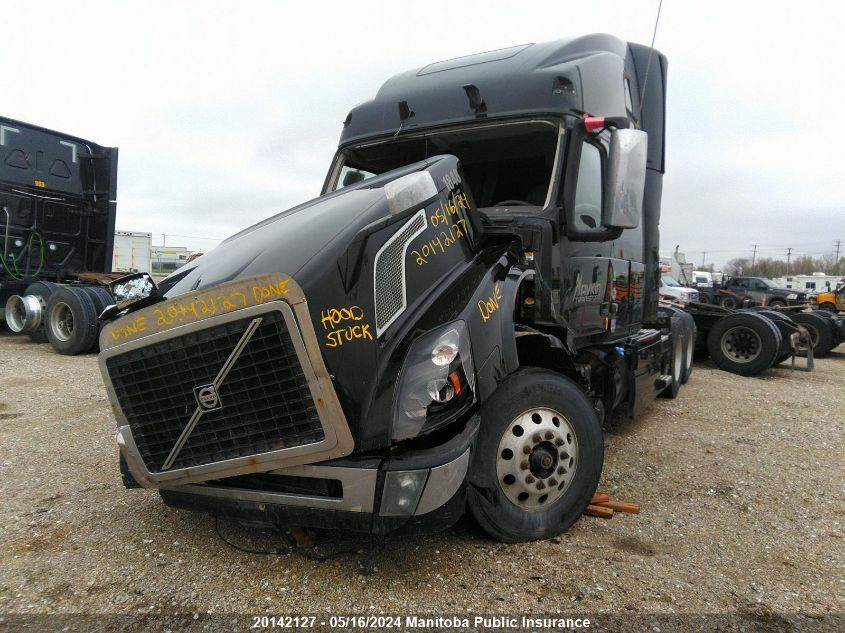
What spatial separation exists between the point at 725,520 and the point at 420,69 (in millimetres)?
3940

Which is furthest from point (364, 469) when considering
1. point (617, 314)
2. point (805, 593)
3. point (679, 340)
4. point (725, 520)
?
point (679, 340)

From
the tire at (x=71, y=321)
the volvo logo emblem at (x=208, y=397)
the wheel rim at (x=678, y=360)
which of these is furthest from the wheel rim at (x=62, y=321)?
the wheel rim at (x=678, y=360)

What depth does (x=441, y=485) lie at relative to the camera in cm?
245

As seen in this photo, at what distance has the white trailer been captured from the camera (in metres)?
21.3

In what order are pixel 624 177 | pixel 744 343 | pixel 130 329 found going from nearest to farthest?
pixel 130 329
pixel 624 177
pixel 744 343

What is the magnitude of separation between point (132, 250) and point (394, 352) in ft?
72.0

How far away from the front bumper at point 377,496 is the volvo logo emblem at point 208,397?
0.39 meters

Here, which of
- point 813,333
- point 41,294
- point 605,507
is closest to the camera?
point 605,507

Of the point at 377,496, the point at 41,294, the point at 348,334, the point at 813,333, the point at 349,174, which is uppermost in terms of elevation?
the point at 349,174

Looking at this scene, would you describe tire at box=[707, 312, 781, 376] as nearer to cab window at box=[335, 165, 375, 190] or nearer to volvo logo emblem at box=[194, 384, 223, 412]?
cab window at box=[335, 165, 375, 190]

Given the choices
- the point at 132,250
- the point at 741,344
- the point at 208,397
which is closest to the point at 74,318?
the point at 208,397

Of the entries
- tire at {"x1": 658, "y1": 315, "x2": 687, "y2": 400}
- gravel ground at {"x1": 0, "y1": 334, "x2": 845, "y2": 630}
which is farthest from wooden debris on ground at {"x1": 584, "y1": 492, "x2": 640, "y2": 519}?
tire at {"x1": 658, "y1": 315, "x2": 687, "y2": 400}

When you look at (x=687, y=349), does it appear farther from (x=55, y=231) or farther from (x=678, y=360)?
(x=55, y=231)

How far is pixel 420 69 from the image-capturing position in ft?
15.6
